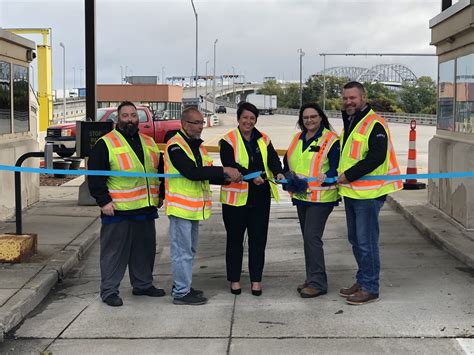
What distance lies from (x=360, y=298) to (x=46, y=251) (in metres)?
3.71

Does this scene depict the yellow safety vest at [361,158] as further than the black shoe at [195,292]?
No

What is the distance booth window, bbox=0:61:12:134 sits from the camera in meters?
9.36

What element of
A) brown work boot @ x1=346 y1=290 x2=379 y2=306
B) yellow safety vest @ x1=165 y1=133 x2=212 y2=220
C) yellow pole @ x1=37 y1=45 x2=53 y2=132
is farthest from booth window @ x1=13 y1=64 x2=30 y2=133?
yellow pole @ x1=37 y1=45 x2=53 y2=132

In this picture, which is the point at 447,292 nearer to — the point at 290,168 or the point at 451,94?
the point at 290,168

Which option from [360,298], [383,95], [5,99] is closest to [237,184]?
[360,298]

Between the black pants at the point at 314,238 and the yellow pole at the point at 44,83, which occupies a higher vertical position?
the yellow pole at the point at 44,83

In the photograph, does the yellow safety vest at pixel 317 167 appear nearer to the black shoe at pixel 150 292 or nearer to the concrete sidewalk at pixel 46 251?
the black shoe at pixel 150 292

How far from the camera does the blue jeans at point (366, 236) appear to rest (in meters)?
5.35

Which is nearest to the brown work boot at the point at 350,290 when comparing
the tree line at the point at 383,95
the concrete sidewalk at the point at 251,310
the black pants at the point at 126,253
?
the concrete sidewalk at the point at 251,310

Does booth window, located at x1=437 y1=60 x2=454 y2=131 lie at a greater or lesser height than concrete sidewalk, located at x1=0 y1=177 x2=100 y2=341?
greater

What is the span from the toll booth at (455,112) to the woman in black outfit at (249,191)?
3.37m

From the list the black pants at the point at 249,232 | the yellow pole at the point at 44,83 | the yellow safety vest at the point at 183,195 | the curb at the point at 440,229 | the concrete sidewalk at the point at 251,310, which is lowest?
the concrete sidewalk at the point at 251,310

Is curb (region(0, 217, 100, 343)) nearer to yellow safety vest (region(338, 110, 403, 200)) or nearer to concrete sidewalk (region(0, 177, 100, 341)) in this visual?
concrete sidewalk (region(0, 177, 100, 341))

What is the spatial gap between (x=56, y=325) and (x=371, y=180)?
2.86 metres
